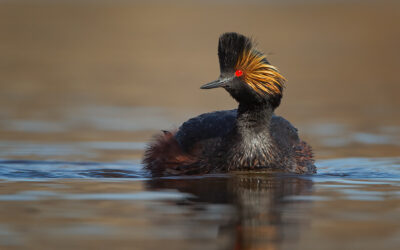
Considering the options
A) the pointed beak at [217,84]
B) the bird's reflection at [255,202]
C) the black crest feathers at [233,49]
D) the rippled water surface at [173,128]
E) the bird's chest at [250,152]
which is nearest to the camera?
the bird's reflection at [255,202]


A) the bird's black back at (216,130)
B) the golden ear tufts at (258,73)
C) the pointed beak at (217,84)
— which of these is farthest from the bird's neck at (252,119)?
the pointed beak at (217,84)

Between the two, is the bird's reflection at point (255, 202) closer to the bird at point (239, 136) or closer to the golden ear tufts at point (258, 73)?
the bird at point (239, 136)

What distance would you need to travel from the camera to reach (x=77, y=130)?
52.6 ft

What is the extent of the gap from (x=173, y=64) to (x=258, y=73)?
54.4ft

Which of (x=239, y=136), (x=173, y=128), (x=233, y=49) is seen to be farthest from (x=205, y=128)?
(x=233, y=49)

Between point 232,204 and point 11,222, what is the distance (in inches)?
90.4

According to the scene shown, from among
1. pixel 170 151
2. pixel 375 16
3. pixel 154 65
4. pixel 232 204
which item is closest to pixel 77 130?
pixel 170 151

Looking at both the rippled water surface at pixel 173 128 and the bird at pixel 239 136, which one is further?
the bird at pixel 239 136

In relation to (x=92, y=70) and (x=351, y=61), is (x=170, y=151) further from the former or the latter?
(x=351, y=61)

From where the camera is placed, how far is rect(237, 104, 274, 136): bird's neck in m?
11.2

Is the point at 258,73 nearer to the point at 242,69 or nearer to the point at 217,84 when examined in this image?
the point at 242,69

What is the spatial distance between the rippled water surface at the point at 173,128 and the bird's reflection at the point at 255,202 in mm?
23

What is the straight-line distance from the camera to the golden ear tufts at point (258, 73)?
35.5 ft

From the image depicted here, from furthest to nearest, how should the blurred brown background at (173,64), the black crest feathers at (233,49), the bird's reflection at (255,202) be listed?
the blurred brown background at (173,64)
the black crest feathers at (233,49)
the bird's reflection at (255,202)
